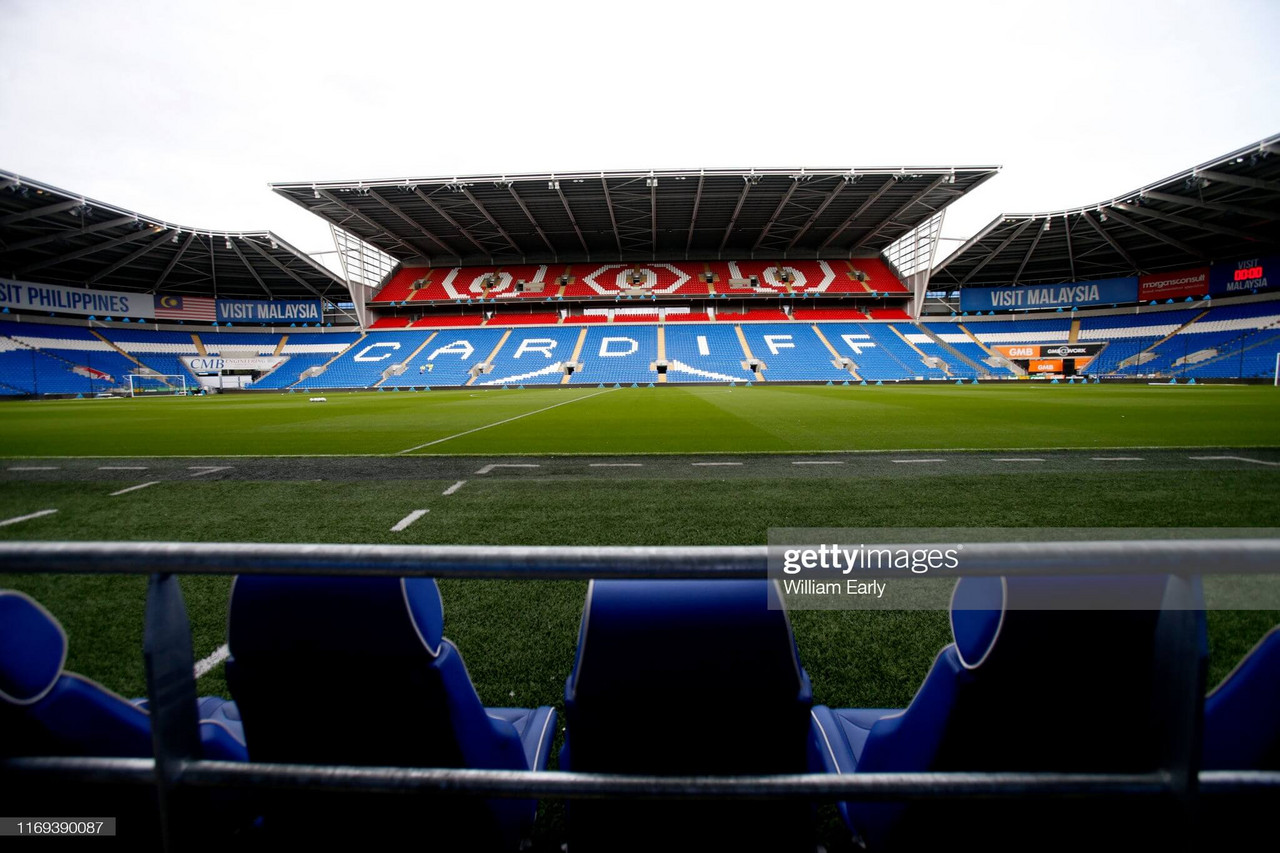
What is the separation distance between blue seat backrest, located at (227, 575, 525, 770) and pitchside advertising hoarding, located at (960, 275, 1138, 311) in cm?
5236

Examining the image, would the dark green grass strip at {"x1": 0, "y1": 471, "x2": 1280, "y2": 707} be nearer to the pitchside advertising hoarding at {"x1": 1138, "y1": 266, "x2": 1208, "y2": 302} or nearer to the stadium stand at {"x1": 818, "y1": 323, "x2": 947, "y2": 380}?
the stadium stand at {"x1": 818, "y1": 323, "x2": 947, "y2": 380}

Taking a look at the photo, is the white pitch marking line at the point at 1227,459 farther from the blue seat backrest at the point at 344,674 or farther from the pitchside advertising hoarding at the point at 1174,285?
the pitchside advertising hoarding at the point at 1174,285

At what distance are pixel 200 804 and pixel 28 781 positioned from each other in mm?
287

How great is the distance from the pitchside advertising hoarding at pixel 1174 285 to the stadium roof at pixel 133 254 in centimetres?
6136

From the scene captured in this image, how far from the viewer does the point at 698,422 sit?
473 inches

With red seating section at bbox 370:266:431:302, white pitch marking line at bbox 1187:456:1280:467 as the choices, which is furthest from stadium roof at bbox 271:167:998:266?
white pitch marking line at bbox 1187:456:1280:467

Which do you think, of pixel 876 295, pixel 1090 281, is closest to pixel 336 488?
pixel 876 295

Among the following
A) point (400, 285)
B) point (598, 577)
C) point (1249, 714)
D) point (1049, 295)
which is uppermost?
point (400, 285)

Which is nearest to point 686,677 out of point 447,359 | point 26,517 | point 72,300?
point 26,517

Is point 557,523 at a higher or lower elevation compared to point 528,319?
lower

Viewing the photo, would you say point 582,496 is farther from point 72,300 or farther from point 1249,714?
point 72,300

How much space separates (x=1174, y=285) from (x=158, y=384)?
7161 cm

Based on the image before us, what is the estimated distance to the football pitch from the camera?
262 cm

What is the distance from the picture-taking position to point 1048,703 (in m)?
1.01
